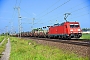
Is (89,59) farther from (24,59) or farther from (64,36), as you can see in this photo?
(64,36)

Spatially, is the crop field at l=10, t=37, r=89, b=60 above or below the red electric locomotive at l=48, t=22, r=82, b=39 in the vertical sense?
below

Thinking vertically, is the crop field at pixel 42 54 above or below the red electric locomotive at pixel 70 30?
below

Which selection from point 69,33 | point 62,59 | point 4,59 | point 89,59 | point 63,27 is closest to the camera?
point 89,59

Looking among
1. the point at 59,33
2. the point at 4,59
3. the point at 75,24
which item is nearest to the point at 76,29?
the point at 75,24

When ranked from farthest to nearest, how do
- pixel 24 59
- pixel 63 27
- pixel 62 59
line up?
1. pixel 63 27
2. pixel 24 59
3. pixel 62 59

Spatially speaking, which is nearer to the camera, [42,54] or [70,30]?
[42,54]

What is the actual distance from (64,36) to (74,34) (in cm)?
233

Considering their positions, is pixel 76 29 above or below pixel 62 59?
above

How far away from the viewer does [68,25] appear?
38812 millimetres

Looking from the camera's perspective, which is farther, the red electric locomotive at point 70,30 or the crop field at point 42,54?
the red electric locomotive at point 70,30

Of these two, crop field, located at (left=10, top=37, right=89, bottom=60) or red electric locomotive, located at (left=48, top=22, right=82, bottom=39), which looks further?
red electric locomotive, located at (left=48, top=22, right=82, bottom=39)

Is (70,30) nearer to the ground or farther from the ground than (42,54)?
farther from the ground

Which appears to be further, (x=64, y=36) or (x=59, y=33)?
(x=59, y=33)

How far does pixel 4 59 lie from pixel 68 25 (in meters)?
23.8
